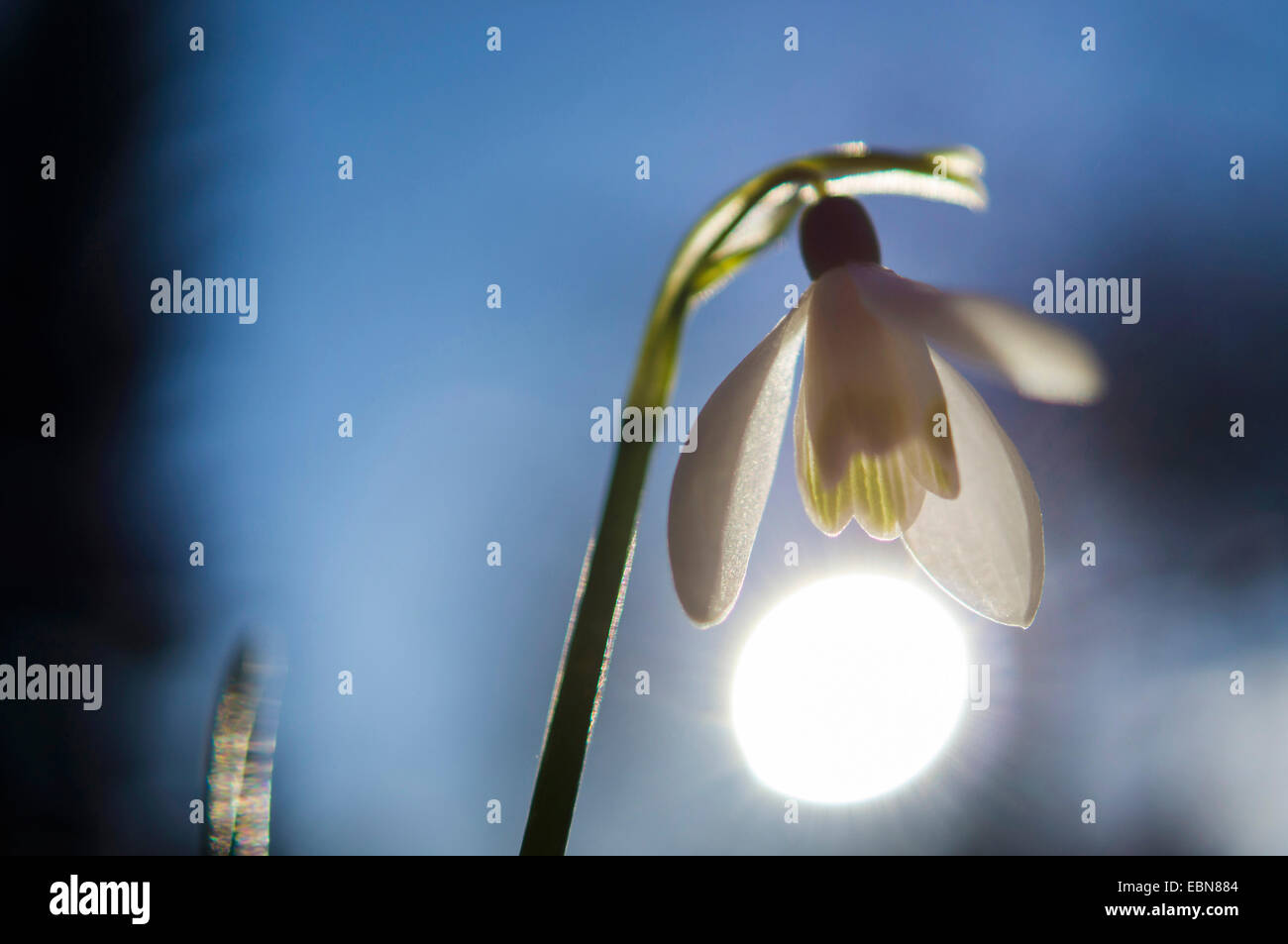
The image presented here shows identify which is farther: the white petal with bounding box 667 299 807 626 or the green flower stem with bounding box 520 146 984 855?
the white petal with bounding box 667 299 807 626

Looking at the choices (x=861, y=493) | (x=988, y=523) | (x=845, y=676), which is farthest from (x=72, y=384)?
(x=988, y=523)

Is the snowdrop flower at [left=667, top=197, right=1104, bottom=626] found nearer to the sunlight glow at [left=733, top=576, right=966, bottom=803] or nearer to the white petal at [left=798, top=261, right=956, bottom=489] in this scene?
the white petal at [left=798, top=261, right=956, bottom=489]

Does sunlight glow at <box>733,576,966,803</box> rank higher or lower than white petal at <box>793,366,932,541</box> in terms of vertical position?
lower

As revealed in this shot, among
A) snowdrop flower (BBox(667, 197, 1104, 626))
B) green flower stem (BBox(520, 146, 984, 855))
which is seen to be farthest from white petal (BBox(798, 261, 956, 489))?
green flower stem (BBox(520, 146, 984, 855))

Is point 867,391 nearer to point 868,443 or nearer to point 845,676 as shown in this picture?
point 868,443

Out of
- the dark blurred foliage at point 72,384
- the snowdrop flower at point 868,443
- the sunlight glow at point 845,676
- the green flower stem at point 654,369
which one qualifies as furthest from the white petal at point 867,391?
the dark blurred foliage at point 72,384
